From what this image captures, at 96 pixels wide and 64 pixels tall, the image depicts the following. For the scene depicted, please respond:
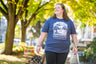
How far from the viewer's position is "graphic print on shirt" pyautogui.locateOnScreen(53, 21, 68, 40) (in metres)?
3.40

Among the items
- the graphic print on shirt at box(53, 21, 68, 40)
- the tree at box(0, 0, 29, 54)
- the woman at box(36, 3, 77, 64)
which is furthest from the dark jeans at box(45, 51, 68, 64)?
the tree at box(0, 0, 29, 54)

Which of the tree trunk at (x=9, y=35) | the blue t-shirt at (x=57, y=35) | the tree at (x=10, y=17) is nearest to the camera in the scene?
the blue t-shirt at (x=57, y=35)

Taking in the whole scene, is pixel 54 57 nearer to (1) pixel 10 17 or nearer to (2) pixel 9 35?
(1) pixel 10 17

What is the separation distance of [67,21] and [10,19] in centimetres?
840

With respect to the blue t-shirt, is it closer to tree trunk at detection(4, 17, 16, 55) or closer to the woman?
the woman

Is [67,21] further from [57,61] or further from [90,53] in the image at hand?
[90,53]

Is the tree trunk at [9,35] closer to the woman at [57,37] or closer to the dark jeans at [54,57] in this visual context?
the woman at [57,37]

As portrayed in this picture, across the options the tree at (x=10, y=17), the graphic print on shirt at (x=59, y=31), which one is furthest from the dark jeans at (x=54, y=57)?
the tree at (x=10, y=17)

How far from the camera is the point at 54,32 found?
342 cm

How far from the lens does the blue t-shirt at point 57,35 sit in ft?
11.1

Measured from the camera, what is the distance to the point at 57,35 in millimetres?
3395

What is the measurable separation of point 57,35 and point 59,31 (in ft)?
0.27

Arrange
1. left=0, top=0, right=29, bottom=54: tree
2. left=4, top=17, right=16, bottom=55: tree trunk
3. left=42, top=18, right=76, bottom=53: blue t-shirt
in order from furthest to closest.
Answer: left=4, top=17, right=16, bottom=55: tree trunk < left=0, top=0, right=29, bottom=54: tree < left=42, top=18, right=76, bottom=53: blue t-shirt

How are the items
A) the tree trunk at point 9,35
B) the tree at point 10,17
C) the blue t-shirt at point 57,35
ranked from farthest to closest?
the tree trunk at point 9,35 < the tree at point 10,17 < the blue t-shirt at point 57,35
